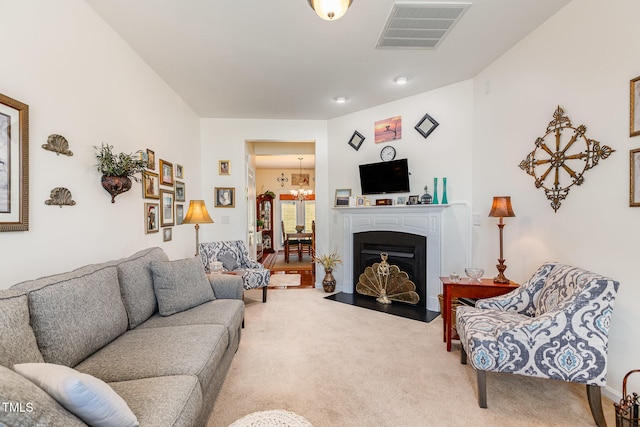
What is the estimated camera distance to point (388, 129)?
4.17m

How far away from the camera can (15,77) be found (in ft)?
5.28

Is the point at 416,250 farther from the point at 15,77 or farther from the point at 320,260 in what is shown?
the point at 15,77

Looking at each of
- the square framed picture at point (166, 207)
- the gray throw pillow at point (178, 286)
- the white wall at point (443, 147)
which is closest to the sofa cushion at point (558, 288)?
the white wall at point (443, 147)

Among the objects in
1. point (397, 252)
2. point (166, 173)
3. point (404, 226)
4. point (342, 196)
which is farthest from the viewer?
point (342, 196)

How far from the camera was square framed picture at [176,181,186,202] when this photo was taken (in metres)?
3.75

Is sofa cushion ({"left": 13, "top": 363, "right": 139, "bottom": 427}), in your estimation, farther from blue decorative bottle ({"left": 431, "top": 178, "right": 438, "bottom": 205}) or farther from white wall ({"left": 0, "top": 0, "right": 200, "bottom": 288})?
blue decorative bottle ({"left": 431, "top": 178, "right": 438, "bottom": 205})

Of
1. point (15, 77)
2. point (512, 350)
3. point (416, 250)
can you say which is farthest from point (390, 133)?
point (15, 77)

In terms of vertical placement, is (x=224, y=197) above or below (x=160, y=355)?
above

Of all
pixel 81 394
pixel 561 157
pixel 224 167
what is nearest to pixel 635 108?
pixel 561 157

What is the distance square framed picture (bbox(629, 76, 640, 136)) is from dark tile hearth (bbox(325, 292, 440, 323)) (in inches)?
94.2

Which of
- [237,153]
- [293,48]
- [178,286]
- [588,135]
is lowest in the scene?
[178,286]

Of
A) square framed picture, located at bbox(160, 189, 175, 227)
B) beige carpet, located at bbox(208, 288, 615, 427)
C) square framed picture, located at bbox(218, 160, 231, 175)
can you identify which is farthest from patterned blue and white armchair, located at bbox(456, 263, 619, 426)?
square framed picture, located at bbox(218, 160, 231, 175)

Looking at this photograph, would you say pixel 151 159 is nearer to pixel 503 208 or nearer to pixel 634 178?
pixel 503 208

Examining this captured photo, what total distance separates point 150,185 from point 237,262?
5.24ft
